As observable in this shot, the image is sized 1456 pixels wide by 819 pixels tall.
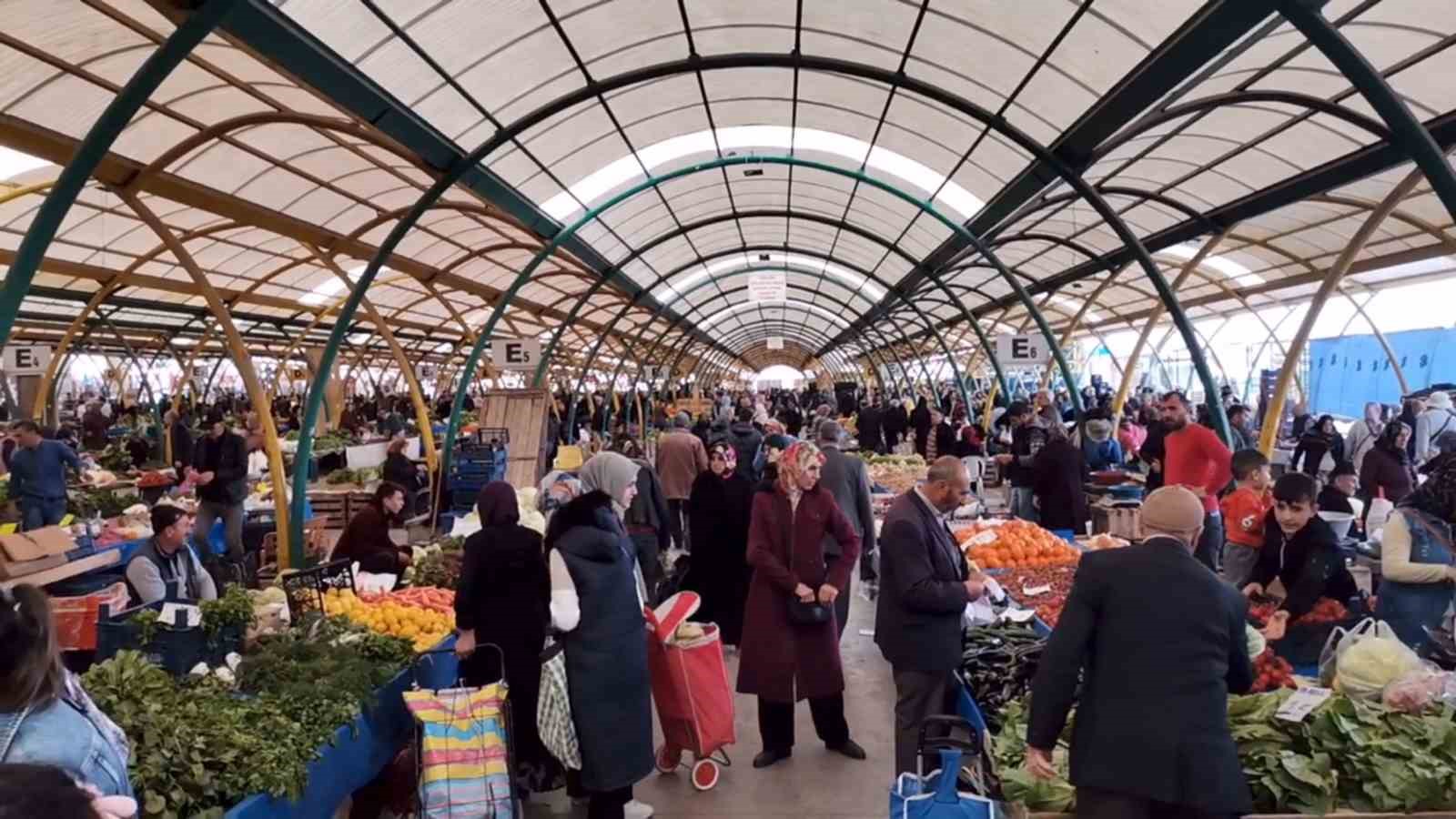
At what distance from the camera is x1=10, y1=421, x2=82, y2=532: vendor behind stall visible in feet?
39.4

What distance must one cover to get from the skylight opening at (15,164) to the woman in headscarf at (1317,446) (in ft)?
49.9

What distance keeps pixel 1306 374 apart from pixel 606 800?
26.2m

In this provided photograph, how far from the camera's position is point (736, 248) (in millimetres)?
23578

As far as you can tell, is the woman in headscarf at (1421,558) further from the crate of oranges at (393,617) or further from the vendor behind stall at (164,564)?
the vendor behind stall at (164,564)

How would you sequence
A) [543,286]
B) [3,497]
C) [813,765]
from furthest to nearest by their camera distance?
[543,286]
[3,497]
[813,765]

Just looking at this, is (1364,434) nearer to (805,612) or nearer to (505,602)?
(805,612)

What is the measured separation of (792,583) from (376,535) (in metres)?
3.97

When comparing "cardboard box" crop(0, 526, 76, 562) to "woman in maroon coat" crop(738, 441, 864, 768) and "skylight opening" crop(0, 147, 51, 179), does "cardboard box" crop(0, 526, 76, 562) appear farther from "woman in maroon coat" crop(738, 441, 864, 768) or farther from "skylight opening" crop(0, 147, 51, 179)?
"woman in maroon coat" crop(738, 441, 864, 768)

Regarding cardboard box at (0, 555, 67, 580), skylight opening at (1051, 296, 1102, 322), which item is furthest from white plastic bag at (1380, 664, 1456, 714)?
skylight opening at (1051, 296, 1102, 322)

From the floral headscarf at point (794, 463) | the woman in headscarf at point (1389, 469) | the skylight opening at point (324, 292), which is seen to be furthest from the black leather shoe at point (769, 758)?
the skylight opening at point (324, 292)

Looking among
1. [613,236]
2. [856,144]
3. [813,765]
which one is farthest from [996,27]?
[613,236]

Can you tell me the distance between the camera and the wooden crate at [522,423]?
17.8 metres

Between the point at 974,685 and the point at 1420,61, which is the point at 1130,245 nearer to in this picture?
the point at 1420,61

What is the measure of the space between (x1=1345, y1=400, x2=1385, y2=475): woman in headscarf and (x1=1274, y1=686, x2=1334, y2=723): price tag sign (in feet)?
34.8
